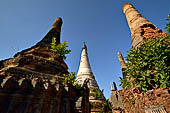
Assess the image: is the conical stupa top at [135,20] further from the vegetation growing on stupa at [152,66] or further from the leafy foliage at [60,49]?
the leafy foliage at [60,49]

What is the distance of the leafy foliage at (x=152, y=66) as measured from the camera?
386 centimetres

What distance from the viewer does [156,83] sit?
13.6 feet

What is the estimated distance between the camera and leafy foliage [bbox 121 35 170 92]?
152 inches

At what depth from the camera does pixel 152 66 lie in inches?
176

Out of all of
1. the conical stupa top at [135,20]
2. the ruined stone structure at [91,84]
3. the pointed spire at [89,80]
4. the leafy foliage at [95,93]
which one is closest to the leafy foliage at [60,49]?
the ruined stone structure at [91,84]

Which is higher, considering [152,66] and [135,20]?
[135,20]

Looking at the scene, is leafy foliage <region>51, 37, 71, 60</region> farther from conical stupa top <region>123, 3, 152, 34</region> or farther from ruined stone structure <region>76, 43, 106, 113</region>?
conical stupa top <region>123, 3, 152, 34</region>

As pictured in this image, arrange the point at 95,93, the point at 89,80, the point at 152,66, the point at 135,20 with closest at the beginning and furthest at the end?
the point at 152,66, the point at 95,93, the point at 135,20, the point at 89,80

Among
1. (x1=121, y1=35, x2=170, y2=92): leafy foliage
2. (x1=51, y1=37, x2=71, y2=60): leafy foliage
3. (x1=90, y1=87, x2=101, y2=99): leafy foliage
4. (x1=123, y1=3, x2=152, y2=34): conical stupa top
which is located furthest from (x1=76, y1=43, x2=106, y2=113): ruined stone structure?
(x1=123, y1=3, x2=152, y2=34): conical stupa top

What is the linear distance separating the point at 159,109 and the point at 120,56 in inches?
909

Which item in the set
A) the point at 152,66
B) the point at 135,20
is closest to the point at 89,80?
the point at 152,66

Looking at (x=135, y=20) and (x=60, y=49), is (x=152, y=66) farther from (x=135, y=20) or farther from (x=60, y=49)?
(x=135, y=20)

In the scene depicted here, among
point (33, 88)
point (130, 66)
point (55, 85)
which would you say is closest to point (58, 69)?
point (55, 85)

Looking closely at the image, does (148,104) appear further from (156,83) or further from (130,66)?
(130,66)
